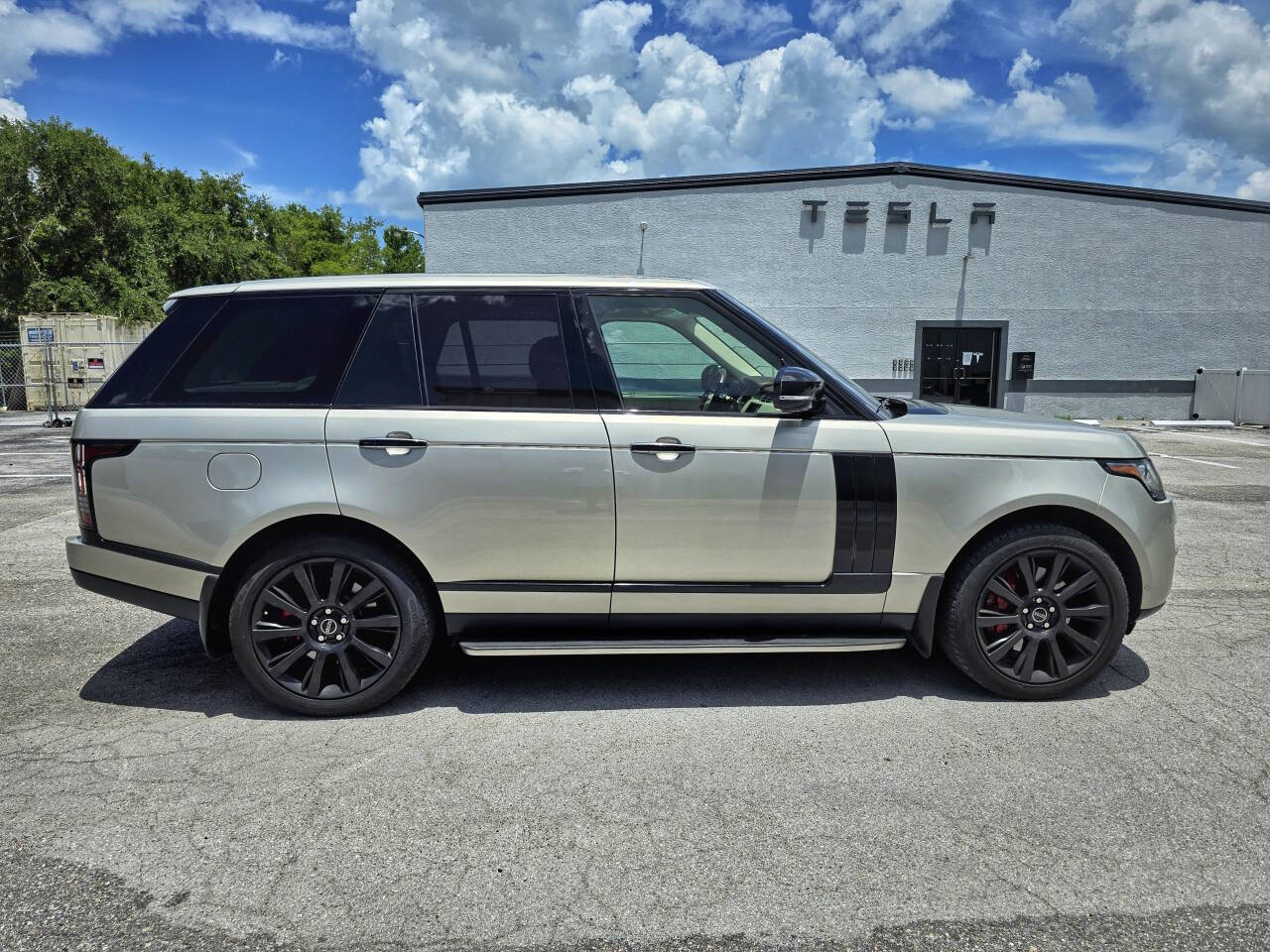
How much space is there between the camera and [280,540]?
3467 mm

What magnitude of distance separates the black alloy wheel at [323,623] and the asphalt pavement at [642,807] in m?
0.21

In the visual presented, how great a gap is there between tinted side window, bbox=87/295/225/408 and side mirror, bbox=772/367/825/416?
250 cm

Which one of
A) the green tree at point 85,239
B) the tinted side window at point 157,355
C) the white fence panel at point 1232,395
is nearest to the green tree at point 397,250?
the green tree at point 85,239

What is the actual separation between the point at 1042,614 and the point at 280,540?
336cm

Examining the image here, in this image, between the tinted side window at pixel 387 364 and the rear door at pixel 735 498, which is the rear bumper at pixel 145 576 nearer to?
the tinted side window at pixel 387 364

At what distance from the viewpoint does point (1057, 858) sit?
8.27 feet

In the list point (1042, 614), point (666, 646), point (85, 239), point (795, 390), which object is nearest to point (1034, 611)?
point (1042, 614)

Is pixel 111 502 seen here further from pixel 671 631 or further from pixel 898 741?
pixel 898 741

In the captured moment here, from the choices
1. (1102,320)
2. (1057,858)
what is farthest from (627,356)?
(1102,320)

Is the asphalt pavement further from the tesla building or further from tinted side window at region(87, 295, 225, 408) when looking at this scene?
the tesla building

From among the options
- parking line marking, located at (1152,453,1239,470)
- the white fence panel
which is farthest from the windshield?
the white fence panel

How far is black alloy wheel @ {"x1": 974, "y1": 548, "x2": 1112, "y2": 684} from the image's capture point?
3596mm

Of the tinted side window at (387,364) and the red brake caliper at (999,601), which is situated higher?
the tinted side window at (387,364)

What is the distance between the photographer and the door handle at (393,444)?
3383mm
